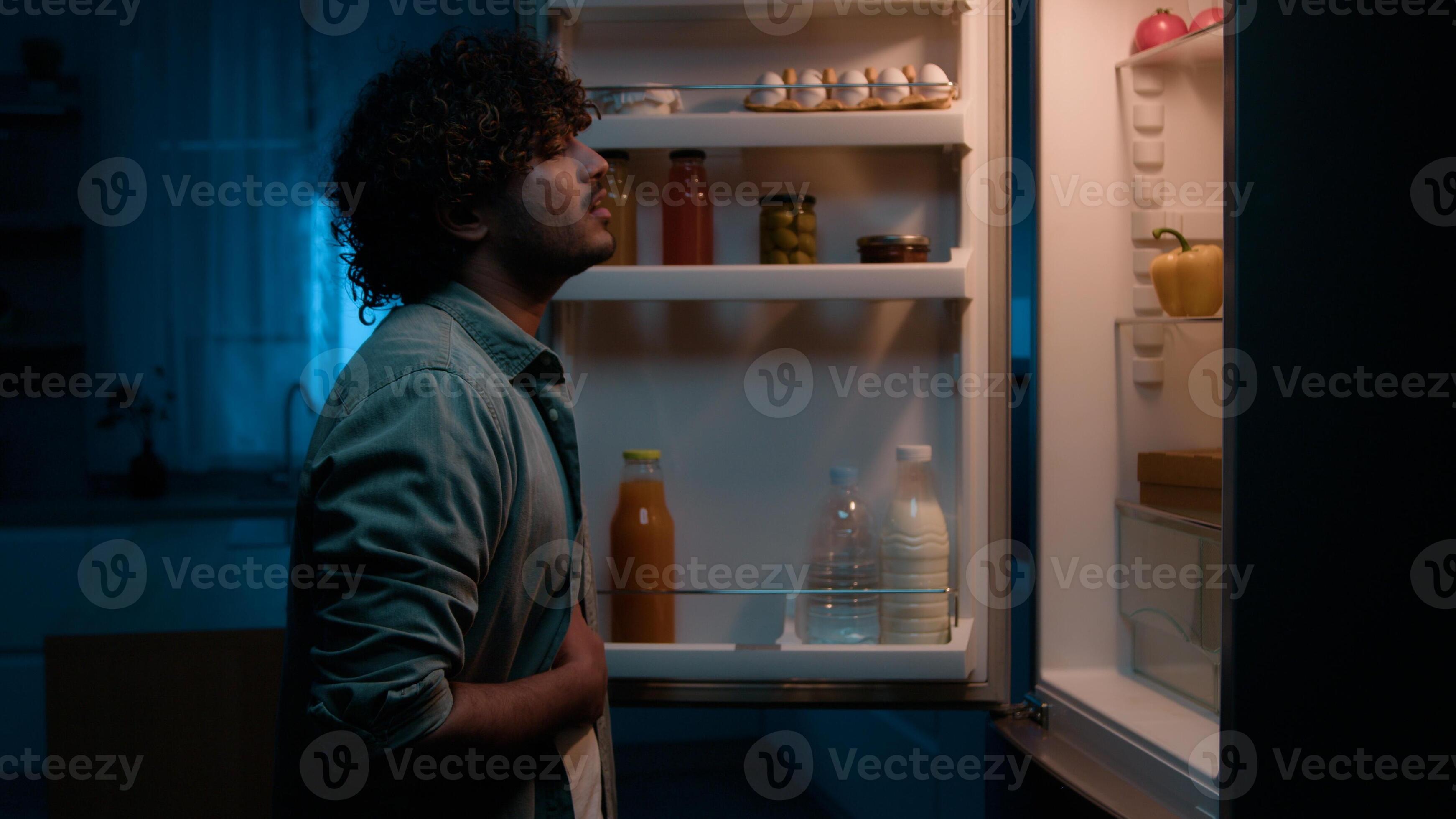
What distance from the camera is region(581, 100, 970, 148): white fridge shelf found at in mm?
1232

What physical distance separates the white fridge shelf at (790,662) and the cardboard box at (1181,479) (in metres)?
0.31

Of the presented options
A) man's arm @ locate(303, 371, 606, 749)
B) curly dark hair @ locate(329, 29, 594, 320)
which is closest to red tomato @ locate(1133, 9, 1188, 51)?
curly dark hair @ locate(329, 29, 594, 320)

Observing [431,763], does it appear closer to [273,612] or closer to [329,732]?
[329,732]

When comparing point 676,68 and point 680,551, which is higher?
point 676,68

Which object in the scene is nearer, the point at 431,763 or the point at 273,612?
the point at 431,763

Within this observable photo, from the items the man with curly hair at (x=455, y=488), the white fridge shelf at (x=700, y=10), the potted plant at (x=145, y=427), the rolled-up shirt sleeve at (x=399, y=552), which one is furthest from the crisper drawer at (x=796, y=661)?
the potted plant at (x=145, y=427)

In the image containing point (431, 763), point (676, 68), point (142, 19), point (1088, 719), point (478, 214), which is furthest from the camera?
point (142, 19)

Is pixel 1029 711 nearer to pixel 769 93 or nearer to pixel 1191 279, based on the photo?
pixel 1191 279

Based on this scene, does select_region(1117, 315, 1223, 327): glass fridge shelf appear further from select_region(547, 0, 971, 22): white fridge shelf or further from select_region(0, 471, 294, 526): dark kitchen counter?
select_region(0, 471, 294, 526): dark kitchen counter

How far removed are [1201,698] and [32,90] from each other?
2520mm

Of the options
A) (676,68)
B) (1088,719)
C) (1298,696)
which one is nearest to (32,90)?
(676,68)

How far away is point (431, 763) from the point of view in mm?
779

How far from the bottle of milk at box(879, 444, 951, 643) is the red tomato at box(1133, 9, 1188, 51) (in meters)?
0.60

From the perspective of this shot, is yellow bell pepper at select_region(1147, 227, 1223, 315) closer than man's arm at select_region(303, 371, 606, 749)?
No
